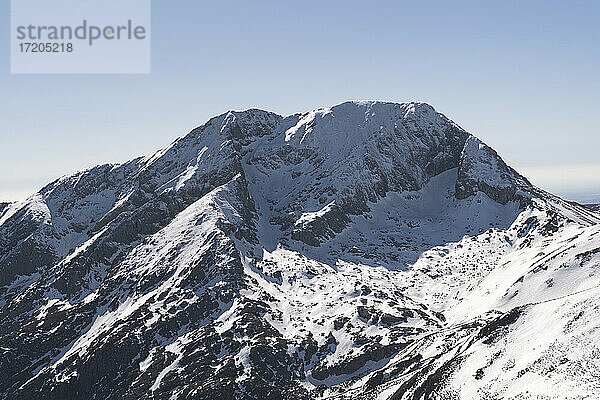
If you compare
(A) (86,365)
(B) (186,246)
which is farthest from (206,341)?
(B) (186,246)

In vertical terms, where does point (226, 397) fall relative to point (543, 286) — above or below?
below

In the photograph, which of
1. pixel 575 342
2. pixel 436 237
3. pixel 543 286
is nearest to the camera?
pixel 575 342

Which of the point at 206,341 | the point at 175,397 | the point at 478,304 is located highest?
the point at 478,304

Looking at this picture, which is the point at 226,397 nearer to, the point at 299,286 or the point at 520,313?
the point at 299,286

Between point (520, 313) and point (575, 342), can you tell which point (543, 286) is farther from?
point (575, 342)

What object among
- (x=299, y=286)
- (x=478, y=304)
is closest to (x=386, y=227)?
(x=299, y=286)

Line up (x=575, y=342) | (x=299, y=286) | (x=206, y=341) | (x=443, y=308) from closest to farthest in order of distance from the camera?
(x=575, y=342) → (x=206, y=341) → (x=443, y=308) → (x=299, y=286)

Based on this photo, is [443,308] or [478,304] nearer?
[478,304]
